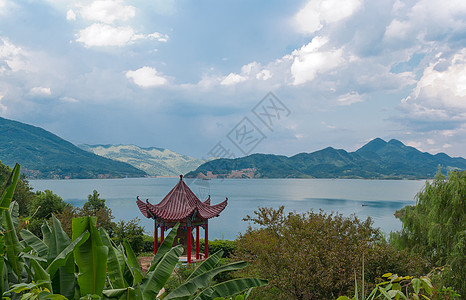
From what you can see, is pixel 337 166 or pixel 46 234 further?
pixel 337 166

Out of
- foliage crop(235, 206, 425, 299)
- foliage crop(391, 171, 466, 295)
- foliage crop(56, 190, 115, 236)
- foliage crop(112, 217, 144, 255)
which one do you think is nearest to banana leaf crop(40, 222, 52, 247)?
foliage crop(235, 206, 425, 299)

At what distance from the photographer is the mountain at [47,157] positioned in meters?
122

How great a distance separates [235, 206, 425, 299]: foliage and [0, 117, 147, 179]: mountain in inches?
4843

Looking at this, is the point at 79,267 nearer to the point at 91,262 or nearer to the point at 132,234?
the point at 91,262

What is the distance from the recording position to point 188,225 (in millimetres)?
13812

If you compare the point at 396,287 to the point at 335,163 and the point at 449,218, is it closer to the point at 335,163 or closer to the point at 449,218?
the point at 449,218

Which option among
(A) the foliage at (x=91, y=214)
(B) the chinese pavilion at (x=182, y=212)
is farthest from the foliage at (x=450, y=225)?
(A) the foliage at (x=91, y=214)

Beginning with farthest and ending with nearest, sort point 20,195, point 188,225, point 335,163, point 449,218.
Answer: point 335,163 → point 20,195 → point 188,225 → point 449,218

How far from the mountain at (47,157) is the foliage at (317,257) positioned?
404ft

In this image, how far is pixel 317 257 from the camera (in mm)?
8711

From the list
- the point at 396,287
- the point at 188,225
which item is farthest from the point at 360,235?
the point at 396,287

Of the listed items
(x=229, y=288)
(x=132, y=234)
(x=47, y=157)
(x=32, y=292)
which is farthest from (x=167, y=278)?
(x=47, y=157)

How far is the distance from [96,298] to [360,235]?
8.82 meters

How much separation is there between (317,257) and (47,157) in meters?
148
